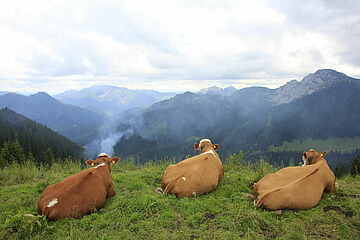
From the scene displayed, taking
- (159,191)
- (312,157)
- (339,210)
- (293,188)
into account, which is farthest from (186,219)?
(312,157)

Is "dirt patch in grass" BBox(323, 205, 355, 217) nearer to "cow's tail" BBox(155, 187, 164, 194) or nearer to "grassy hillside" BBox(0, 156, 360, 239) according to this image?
"grassy hillside" BBox(0, 156, 360, 239)

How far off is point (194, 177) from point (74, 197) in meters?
3.58

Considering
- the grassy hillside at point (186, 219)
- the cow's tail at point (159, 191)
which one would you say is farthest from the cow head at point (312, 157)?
the cow's tail at point (159, 191)

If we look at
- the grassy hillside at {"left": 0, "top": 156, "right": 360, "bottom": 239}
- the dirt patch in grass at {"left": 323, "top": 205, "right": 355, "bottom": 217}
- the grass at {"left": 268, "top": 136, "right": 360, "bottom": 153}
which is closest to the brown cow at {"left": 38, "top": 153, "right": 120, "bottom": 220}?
the grassy hillside at {"left": 0, "top": 156, "right": 360, "bottom": 239}

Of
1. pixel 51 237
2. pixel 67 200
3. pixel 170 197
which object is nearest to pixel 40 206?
pixel 67 200

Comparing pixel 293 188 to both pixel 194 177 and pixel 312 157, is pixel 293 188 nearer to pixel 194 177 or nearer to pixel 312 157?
pixel 194 177

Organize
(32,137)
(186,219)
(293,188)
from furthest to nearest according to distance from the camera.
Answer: (32,137) < (293,188) < (186,219)

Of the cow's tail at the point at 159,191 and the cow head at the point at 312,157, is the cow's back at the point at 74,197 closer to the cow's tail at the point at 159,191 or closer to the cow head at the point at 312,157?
the cow's tail at the point at 159,191

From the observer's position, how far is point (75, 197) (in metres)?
6.14

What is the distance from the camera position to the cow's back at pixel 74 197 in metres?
5.87

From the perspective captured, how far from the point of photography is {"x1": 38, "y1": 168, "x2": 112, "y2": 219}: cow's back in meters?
5.87

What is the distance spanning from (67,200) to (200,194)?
3917 mm

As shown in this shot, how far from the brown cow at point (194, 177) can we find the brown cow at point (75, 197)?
2063mm

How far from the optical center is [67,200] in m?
6.02
